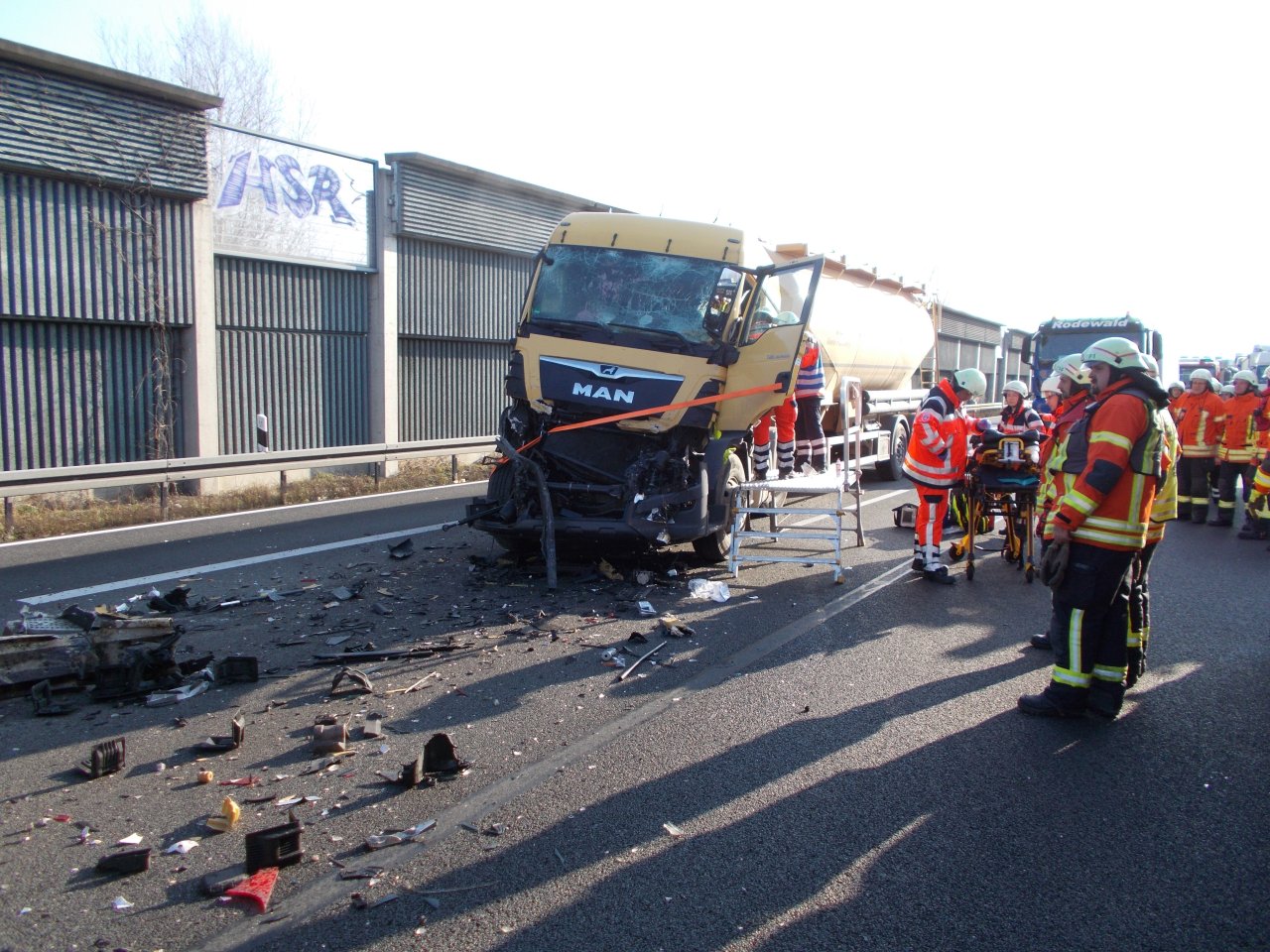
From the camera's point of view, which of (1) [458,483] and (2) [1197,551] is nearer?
(2) [1197,551]

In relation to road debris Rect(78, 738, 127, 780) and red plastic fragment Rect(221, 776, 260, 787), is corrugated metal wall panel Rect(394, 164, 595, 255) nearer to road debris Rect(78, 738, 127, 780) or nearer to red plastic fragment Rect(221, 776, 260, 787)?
road debris Rect(78, 738, 127, 780)

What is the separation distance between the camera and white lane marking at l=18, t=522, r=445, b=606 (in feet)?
24.1

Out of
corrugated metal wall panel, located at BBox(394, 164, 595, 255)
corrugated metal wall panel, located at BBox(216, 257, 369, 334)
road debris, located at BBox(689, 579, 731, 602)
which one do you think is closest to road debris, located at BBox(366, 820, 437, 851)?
road debris, located at BBox(689, 579, 731, 602)

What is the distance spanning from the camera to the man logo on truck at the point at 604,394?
7.95 m

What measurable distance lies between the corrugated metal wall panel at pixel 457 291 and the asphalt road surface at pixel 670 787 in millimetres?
11410

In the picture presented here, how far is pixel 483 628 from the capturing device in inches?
261

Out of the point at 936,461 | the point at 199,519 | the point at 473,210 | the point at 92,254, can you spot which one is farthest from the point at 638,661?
the point at 473,210

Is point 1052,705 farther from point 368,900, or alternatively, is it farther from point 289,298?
point 289,298

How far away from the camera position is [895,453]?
16062 millimetres

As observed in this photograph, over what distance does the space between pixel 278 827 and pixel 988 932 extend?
2.49m

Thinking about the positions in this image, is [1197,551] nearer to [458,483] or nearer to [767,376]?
[767,376]

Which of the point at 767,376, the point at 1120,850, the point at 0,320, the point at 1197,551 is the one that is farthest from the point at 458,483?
the point at 1120,850

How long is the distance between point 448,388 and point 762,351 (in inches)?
469

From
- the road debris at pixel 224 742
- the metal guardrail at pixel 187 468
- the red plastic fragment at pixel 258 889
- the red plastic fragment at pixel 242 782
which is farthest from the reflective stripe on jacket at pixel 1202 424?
the red plastic fragment at pixel 258 889
